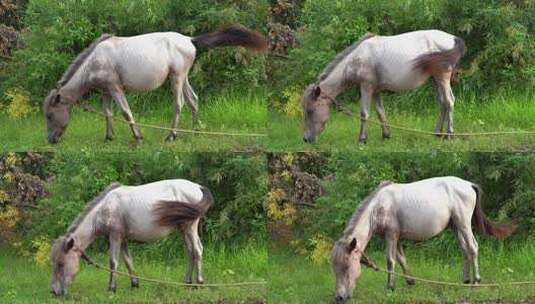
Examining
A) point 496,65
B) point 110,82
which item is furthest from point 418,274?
point 110,82

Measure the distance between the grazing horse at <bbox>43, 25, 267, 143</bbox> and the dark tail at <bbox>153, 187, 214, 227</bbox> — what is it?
533mm

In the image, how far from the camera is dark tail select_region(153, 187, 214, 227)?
702 cm

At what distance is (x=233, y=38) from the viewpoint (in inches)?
283

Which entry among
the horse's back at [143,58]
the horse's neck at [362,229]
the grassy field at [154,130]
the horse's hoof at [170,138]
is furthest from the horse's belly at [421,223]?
the horse's back at [143,58]

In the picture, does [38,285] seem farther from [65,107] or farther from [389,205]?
[389,205]

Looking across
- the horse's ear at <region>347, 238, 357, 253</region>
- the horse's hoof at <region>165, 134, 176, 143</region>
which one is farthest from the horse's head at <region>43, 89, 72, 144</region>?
the horse's ear at <region>347, 238, 357, 253</region>

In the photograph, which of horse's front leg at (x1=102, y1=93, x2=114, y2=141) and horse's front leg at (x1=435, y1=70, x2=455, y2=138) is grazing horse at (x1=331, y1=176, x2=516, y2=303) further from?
horse's front leg at (x1=102, y1=93, x2=114, y2=141)

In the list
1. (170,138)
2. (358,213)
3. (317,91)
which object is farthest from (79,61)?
(358,213)

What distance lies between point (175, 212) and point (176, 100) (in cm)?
89

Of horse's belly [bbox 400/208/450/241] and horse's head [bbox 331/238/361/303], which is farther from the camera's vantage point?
horse's belly [bbox 400/208/450/241]

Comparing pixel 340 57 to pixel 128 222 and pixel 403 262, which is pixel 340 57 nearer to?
pixel 403 262

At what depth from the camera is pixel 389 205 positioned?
22.6ft

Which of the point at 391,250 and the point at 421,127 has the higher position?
the point at 421,127

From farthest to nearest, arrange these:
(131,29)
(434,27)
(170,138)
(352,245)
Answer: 1. (131,29)
2. (434,27)
3. (170,138)
4. (352,245)
